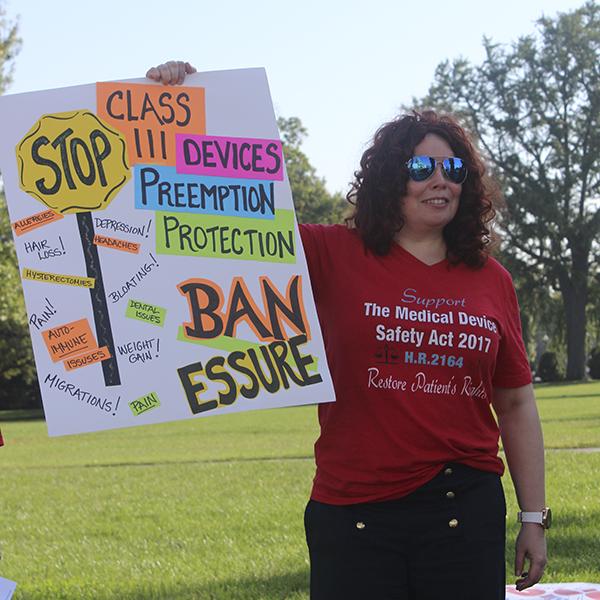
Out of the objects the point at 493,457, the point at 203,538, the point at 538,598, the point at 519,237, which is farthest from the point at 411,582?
the point at 519,237

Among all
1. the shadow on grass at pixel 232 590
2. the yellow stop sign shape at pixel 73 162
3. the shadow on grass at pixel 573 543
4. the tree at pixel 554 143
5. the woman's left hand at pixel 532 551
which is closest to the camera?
the yellow stop sign shape at pixel 73 162

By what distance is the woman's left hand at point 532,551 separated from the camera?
297cm

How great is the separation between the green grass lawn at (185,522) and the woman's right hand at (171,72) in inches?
127

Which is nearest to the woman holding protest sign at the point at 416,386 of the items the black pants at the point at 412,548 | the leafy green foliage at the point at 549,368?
the black pants at the point at 412,548

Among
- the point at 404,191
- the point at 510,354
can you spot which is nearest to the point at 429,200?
the point at 404,191

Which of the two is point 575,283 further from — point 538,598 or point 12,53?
point 538,598

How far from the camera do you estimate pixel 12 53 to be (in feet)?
102

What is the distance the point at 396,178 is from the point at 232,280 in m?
0.56

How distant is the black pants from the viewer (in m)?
2.66

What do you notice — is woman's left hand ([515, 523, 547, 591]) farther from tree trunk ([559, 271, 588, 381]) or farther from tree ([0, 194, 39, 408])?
tree trunk ([559, 271, 588, 381])

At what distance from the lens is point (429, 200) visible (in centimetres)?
289

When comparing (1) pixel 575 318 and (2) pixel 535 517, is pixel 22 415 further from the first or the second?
(2) pixel 535 517

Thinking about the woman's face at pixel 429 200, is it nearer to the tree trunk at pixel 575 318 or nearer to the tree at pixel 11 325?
the tree at pixel 11 325

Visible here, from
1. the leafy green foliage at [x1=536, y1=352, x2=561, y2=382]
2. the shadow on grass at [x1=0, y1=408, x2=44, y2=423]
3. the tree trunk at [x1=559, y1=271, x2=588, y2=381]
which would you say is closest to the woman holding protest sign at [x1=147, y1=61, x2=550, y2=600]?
the shadow on grass at [x1=0, y1=408, x2=44, y2=423]
